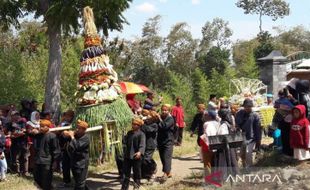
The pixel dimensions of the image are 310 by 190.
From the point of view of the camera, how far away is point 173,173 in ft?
33.6

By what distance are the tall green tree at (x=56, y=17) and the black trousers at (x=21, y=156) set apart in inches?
130

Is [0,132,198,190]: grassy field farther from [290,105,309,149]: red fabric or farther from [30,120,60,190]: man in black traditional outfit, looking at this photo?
[290,105,309,149]: red fabric

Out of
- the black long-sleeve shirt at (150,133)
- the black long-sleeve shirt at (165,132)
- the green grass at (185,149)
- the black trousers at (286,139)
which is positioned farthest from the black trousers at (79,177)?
the green grass at (185,149)

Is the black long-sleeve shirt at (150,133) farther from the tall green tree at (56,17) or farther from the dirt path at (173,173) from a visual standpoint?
the tall green tree at (56,17)

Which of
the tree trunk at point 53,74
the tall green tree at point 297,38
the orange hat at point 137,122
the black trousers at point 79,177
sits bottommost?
the black trousers at point 79,177

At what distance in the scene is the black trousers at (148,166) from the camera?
9227 mm

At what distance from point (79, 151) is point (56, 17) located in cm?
515

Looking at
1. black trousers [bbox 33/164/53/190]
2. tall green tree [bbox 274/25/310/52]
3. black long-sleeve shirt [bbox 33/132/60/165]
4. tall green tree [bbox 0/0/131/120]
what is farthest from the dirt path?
tall green tree [bbox 274/25/310/52]

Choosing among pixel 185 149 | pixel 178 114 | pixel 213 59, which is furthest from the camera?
pixel 213 59

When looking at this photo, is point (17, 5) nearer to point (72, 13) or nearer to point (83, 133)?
point (72, 13)

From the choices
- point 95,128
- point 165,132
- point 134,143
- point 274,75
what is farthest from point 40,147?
point 274,75

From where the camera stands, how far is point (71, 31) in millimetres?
12820

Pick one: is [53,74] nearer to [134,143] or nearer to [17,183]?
[17,183]

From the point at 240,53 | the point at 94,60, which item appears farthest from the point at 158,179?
the point at 240,53
